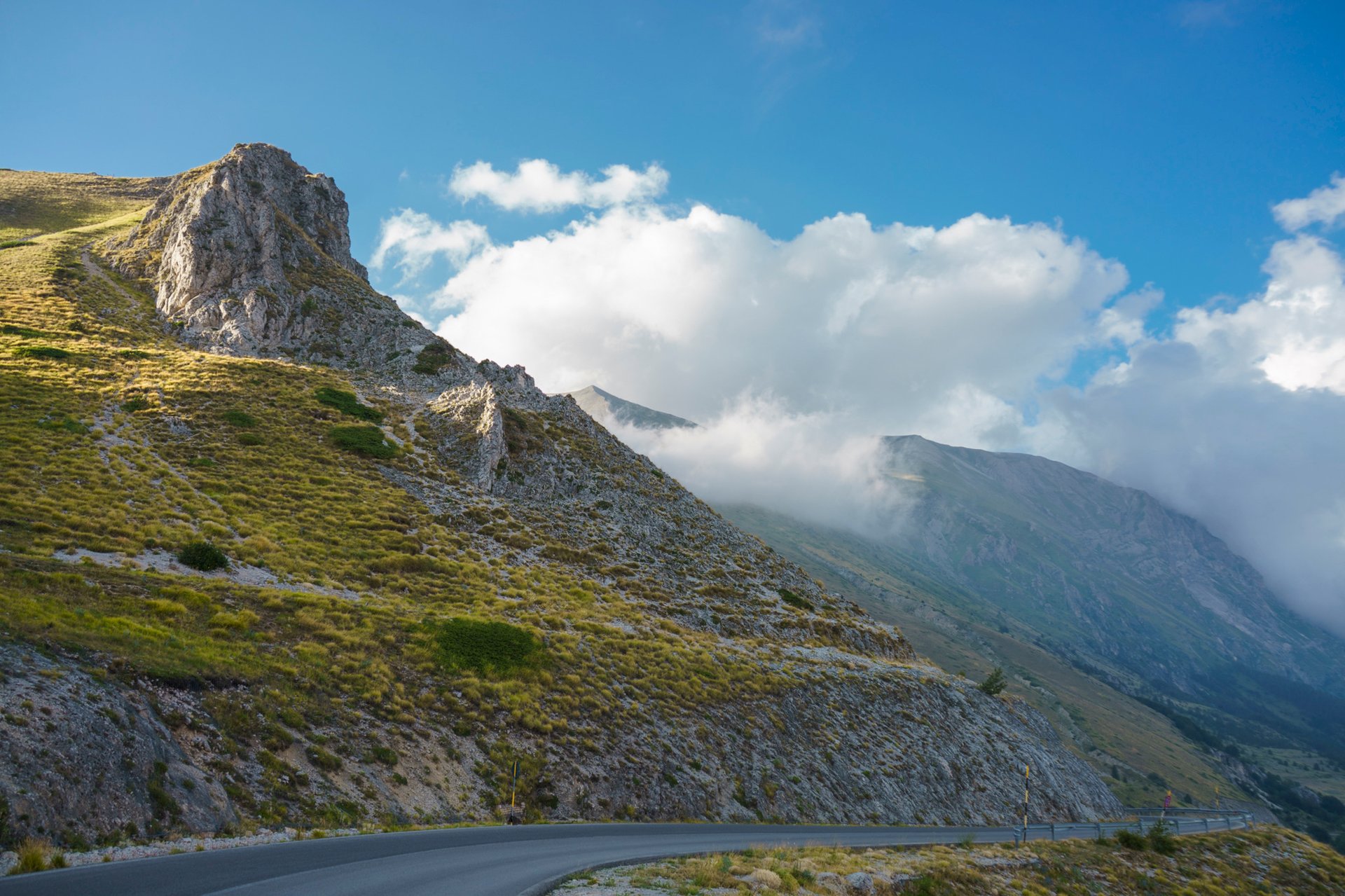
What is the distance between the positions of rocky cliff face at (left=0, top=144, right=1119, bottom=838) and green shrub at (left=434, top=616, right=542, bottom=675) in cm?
21

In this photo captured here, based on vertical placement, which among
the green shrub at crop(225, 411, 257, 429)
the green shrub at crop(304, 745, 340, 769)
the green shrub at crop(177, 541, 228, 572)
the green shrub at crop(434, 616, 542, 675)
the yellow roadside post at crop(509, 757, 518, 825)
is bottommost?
the yellow roadside post at crop(509, 757, 518, 825)

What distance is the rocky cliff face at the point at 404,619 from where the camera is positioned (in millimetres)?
19266

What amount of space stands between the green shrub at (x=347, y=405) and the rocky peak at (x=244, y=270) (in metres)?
17.1

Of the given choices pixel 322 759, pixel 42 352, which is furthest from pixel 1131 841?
pixel 42 352

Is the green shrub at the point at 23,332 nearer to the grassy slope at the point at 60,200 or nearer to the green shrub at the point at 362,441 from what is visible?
the green shrub at the point at 362,441

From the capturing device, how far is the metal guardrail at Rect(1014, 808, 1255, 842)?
1411 inches

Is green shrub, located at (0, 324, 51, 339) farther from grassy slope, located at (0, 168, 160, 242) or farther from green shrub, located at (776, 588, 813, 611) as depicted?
green shrub, located at (776, 588, 813, 611)

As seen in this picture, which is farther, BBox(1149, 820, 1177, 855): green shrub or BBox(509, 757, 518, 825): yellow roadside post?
BBox(1149, 820, 1177, 855): green shrub

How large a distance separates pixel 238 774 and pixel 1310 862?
191 ft

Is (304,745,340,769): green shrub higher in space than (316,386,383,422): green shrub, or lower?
lower

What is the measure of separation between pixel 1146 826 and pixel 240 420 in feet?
253

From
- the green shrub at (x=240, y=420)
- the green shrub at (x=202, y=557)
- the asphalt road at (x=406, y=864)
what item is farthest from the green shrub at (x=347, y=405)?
the asphalt road at (x=406, y=864)

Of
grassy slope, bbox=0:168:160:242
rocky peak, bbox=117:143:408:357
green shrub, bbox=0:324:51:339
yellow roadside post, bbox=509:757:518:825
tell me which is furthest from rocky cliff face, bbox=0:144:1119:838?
grassy slope, bbox=0:168:160:242

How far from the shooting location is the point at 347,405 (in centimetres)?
6366
